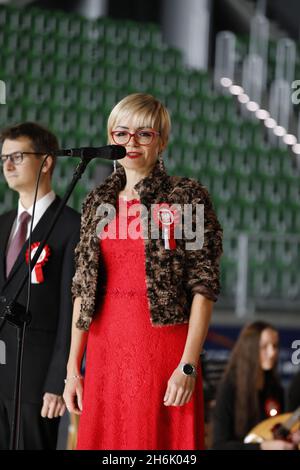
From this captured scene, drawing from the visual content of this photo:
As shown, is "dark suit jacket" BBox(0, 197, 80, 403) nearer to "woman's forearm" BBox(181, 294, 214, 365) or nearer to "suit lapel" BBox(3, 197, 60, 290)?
"suit lapel" BBox(3, 197, 60, 290)

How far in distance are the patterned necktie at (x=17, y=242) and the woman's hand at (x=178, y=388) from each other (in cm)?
74

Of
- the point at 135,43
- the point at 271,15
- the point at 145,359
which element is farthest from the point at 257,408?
the point at 271,15

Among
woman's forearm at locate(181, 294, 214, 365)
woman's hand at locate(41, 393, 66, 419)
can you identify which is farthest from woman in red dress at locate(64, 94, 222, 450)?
woman's hand at locate(41, 393, 66, 419)

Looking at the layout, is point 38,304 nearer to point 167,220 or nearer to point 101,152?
point 167,220

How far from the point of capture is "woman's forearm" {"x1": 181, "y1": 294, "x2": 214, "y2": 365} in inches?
91.2

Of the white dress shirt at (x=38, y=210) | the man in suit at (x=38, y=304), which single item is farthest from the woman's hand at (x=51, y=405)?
the white dress shirt at (x=38, y=210)

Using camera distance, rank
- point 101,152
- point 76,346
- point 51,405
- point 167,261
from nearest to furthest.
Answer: point 101,152 → point 167,261 → point 76,346 → point 51,405

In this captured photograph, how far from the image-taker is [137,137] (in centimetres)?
242

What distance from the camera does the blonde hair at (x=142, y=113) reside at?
242 cm

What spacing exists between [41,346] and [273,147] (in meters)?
7.41

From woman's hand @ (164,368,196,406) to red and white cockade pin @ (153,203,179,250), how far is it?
0.31m

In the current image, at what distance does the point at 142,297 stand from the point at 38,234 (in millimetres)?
549

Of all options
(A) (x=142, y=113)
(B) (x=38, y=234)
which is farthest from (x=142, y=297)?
(B) (x=38, y=234)

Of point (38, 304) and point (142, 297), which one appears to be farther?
point (38, 304)
